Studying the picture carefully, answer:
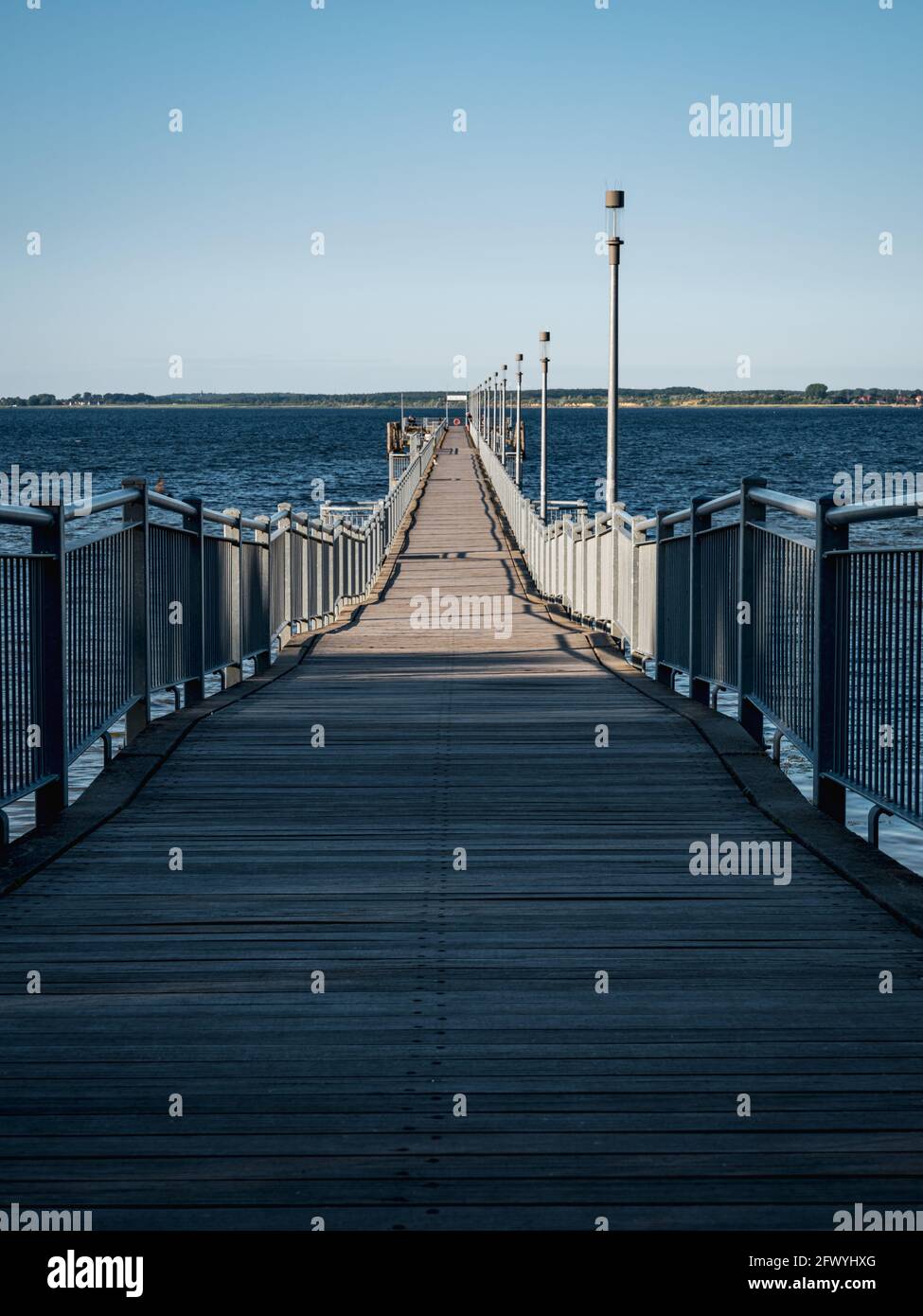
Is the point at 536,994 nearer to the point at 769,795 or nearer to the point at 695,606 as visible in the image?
the point at 769,795

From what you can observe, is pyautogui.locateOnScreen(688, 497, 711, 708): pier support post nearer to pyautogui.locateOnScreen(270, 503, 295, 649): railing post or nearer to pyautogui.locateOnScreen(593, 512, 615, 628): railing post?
pyautogui.locateOnScreen(270, 503, 295, 649): railing post

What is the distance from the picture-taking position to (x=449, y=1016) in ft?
14.4

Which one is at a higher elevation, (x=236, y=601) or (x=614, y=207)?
(x=614, y=207)

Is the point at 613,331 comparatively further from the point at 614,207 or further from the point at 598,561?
the point at 598,561

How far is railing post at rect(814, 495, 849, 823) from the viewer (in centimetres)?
669

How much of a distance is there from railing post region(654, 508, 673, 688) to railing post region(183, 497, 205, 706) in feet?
12.2

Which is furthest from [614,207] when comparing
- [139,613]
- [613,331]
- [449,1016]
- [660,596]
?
[449,1016]

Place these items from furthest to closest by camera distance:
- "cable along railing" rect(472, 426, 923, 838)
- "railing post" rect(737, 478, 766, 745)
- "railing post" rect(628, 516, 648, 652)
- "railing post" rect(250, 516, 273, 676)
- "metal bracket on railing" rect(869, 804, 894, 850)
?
1. "railing post" rect(628, 516, 648, 652)
2. "railing post" rect(250, 516, 273, 676)
3. "railing post" rect(737, 478, 766, 745)
4. "metal bracket on railing" rect(869, 804, 894, 850)
5. "cable along railing" rect(472, 426, 923, 838)

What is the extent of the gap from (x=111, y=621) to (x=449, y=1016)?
4.23 meters

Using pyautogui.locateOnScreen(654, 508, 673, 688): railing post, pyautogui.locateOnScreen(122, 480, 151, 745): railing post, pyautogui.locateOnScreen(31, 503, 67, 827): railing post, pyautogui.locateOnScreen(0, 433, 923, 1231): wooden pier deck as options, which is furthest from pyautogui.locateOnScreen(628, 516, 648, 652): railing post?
pyautogui.locateOnScreen(31, 503, 67, 827): railing post

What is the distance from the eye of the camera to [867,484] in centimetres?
9250

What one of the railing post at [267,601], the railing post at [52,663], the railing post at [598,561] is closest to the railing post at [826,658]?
the railing post at [52,663]

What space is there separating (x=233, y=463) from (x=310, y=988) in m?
121
